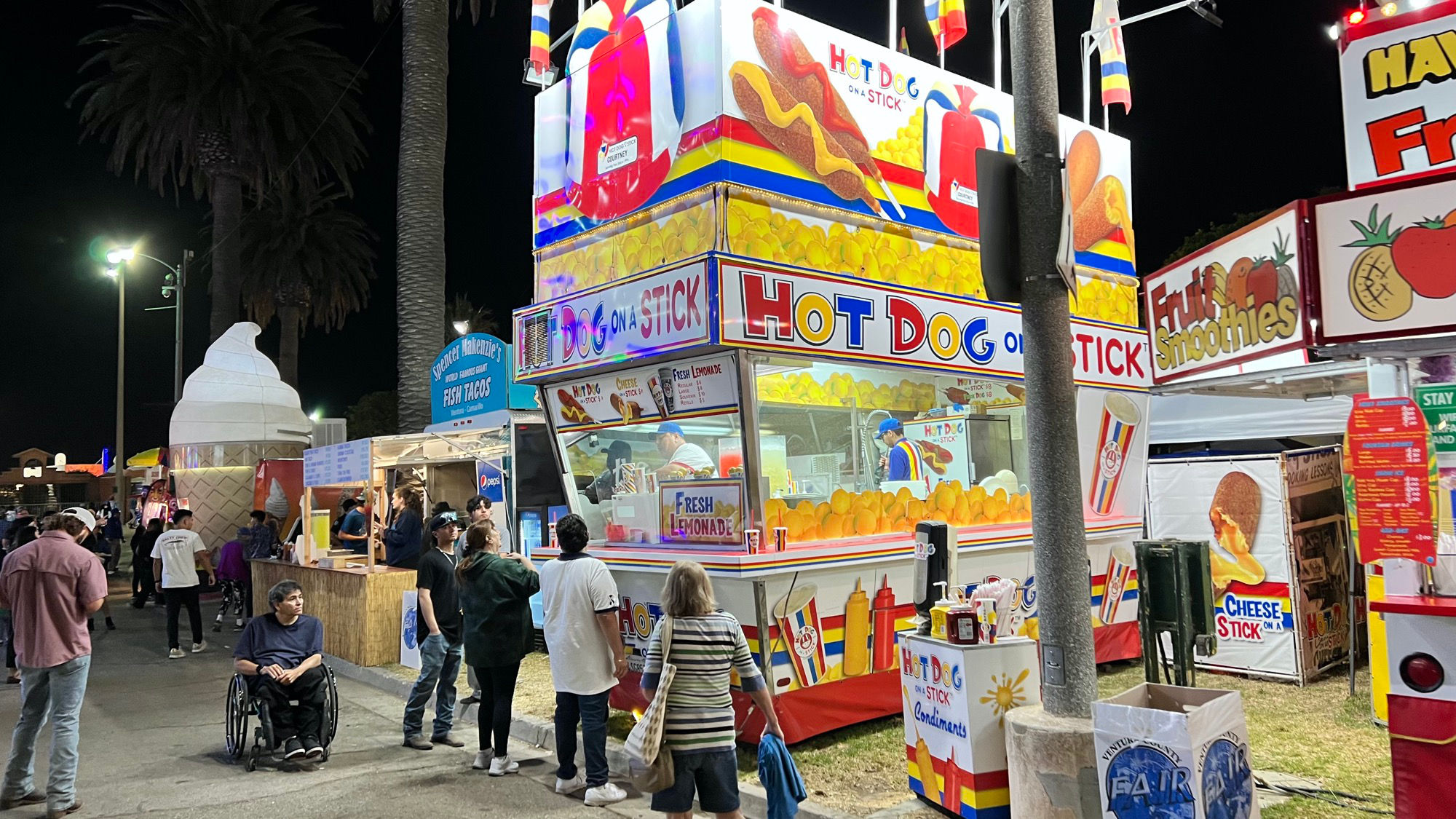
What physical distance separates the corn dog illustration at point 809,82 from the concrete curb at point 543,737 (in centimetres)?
484

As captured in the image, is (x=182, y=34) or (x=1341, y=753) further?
(x=182, y=34)

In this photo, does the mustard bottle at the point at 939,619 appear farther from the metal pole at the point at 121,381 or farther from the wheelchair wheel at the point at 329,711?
the metal pole at the point at 121,381

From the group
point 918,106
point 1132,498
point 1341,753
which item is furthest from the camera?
point 1132,498

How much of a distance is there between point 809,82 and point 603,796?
5367mm

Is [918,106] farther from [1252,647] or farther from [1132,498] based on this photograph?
[1252,647]

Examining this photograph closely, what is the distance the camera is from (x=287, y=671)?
280 inches

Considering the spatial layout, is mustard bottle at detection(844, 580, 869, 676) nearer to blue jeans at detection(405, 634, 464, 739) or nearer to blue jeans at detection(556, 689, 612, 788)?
blue jeans at detection(556, 689, 612, 788)

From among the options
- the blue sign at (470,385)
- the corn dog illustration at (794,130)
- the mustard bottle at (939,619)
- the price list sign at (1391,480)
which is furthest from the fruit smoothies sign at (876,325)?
the blue sign at (470,385)

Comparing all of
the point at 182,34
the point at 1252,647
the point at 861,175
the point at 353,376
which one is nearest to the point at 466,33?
the point at 182,34

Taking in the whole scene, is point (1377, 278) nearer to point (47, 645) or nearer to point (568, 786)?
point (568, 786)

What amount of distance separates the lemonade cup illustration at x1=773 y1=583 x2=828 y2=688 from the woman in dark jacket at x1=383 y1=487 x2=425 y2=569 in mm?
6062

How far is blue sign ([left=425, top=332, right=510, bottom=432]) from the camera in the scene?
12664 millimetres

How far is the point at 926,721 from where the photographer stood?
5.43 metres

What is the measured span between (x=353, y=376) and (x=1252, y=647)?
223 ft
